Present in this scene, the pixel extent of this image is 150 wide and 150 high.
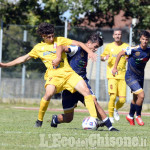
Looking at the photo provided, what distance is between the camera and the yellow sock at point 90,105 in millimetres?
8461

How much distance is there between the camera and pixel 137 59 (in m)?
11.4

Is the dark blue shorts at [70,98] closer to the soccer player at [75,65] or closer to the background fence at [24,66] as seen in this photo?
the soccer player at [75,65]

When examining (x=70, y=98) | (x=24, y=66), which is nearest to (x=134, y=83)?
(x=70, y=98)

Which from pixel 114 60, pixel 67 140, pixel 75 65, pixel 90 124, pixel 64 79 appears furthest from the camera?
pixel 114 60

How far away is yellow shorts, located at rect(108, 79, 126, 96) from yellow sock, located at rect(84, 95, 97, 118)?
163 inches

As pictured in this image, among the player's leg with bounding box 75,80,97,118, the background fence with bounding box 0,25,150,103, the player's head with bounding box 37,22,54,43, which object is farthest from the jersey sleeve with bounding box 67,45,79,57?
the background fence with bounding box 0,25,150,103

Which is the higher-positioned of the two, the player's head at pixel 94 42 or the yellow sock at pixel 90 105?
the player's head at pixel 94 42

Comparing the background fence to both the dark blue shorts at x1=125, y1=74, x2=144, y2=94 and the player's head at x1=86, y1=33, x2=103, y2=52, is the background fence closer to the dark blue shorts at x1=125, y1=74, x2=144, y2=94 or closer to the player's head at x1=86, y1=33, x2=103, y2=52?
the dark blue shorts at x1=125, y1=74, x2=144, y2=94

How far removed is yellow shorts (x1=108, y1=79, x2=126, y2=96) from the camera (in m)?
12.7

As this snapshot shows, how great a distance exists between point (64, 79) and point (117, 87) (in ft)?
13.8

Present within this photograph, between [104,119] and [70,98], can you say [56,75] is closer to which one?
[70,98]

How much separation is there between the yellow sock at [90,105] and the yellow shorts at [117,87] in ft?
13.6

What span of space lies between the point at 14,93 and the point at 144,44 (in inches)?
360

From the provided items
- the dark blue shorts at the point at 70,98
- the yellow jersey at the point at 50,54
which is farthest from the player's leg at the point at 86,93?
the dark blue shorts at the point at 70,98
